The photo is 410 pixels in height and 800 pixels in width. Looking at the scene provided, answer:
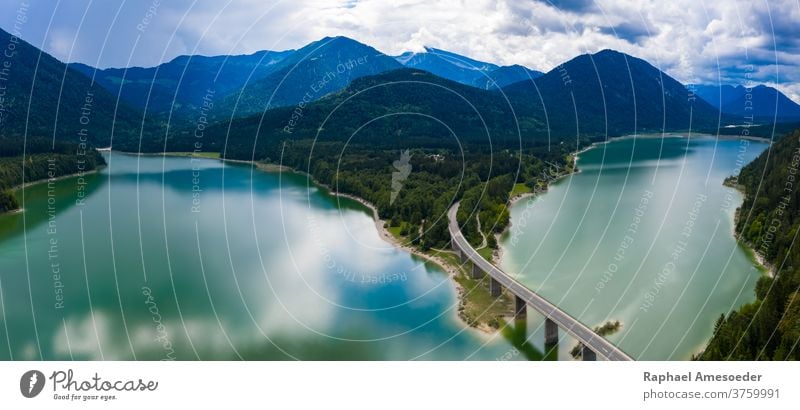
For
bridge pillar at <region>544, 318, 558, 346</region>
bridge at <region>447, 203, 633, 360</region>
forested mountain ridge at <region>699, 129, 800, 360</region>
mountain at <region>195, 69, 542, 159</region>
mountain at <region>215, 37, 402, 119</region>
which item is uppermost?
mountain at <region>215, 37, 402, 119</region>

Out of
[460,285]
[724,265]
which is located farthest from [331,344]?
[724,265]

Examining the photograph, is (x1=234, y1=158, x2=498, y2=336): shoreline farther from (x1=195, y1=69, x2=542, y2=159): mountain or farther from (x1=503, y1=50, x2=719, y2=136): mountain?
(x1=503, y1=50, x2=719, y2=136): mountain

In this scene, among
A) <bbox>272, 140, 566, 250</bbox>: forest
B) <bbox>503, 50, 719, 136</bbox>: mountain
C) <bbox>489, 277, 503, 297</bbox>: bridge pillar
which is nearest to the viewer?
<bbox>489, 277, 503, 297</bbox>: bridge pillar

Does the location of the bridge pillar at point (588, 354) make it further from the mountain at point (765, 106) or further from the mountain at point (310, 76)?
the mountain at point (765, 106)

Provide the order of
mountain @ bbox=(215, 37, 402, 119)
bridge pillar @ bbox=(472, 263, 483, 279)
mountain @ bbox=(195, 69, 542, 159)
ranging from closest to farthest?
1. bridge pillar @ bbox=(472, 263, 483, 279)
2. mountain @ bbox=(195, 69, 542, 159)
3. mountain @ bbox=(215, 37, 402, 119)

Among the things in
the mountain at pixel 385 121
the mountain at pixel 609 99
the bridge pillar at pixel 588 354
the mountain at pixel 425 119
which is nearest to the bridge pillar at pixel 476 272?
the bridge pillar at pixel 588 354
